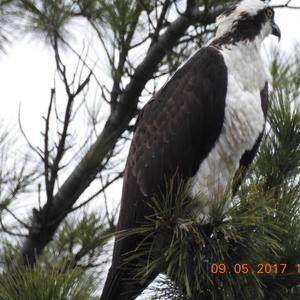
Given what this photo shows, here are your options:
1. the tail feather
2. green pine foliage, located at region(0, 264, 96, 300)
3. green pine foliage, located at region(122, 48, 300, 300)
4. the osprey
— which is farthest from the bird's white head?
green pine foliage, located at region(0, 264, 96, 300)

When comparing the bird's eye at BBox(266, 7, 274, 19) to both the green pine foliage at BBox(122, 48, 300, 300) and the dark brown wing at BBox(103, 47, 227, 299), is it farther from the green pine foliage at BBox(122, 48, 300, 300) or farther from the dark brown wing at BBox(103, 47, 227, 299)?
the green pine foliage at BBox(122, 48, 300, 300)

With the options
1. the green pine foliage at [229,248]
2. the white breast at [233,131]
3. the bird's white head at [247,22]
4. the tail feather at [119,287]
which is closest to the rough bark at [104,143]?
the bird's white head at [247,22]

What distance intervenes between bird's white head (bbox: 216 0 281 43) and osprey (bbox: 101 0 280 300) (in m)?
0.17

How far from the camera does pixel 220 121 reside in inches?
135

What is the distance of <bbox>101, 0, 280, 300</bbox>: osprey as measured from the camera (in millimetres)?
3400

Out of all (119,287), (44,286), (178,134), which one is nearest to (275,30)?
(178,134)

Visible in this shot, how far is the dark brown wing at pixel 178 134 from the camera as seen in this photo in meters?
3.38

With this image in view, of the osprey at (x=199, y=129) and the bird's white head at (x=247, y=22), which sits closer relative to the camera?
the osprey at (x=199, y=129)

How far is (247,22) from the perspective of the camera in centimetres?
382

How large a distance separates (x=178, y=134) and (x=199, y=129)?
0.09 m

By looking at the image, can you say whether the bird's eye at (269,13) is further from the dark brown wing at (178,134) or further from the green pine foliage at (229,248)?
the green pine foliage at (229,248)

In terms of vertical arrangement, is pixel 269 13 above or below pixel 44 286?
above

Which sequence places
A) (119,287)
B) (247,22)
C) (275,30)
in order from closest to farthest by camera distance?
(119,287), (247,22), (275,30)

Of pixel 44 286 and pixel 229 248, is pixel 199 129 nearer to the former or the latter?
pixel 229 248
